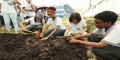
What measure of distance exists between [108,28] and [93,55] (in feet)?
1.94

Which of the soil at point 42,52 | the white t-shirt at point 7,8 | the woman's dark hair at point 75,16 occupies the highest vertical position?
the white t-shirt at point 7,8

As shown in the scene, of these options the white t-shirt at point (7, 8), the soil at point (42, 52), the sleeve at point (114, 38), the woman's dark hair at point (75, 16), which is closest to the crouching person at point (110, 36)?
the sleeve at point (114, 38)

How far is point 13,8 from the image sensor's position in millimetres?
4297

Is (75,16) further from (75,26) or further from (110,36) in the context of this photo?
(110,36)

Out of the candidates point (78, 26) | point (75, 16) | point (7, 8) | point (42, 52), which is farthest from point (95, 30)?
point (7, 8)

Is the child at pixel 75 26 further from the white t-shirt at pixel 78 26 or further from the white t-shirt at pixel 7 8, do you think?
the white t-shirt at pixel 7 8

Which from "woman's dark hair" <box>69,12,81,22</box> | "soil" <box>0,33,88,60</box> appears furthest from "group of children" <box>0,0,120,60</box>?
"soil" <box>0,33,88,60</box>

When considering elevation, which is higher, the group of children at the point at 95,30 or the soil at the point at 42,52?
the group of children at the point at 95,30

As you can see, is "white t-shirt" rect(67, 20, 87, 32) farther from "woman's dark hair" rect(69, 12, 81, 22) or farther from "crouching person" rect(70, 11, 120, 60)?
"crouching person" rect(70, 11, 120, 60)

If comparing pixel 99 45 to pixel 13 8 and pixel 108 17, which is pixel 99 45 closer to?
pixel 108 17

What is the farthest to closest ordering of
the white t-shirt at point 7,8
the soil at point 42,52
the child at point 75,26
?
1. the white t-shirt at point 7,8
2. the child at point 75,26
3. the soil at point 42,52

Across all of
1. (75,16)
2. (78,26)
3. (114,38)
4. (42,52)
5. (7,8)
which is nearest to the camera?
(114,38)

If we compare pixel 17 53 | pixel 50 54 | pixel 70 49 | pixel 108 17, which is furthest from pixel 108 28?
pixel 17 53

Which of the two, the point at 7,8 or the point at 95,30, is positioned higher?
the point at 7,8
